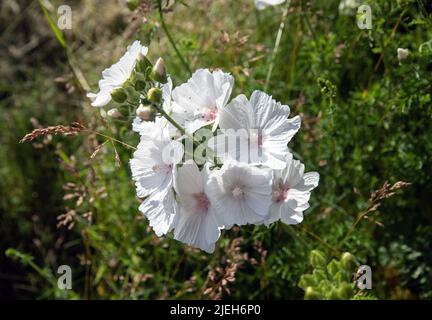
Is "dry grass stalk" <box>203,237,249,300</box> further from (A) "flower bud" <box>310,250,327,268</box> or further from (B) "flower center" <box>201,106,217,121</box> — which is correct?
(B) "flower center" <box>201,106,217,121</box>

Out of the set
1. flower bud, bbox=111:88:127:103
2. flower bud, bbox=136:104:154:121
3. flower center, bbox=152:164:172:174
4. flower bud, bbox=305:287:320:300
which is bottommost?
flower bud, bbox=305:287:320:300

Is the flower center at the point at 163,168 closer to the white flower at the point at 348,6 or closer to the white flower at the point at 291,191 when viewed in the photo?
the white flower at the point at 291,191

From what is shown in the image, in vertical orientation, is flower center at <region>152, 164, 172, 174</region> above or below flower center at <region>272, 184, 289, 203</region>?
above

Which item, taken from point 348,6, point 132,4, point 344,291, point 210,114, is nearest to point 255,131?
point 210,114

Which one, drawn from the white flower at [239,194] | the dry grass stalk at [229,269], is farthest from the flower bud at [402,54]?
the dry grass stalk at [229,269]

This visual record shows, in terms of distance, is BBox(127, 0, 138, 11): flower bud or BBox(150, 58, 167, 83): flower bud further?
BBox(127, 0, 138, 11): flower bud

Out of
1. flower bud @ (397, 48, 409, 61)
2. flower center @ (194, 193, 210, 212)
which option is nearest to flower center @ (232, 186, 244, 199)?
flower center @ (194, 193, 210, 212)

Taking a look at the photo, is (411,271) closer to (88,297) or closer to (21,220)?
(88,297)
